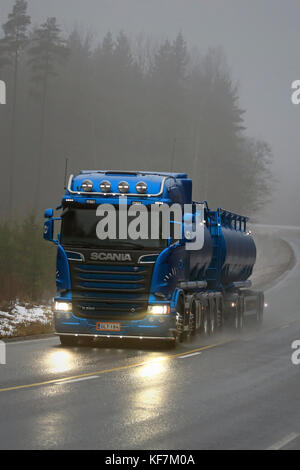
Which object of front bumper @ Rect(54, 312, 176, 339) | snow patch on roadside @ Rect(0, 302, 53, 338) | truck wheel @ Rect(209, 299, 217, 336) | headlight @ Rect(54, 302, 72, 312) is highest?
headlight @ Rect(54, 302, 72, 312)

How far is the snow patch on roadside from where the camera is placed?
21.4 m

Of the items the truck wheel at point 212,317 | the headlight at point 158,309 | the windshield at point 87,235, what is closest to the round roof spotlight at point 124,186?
the windshield at point 87,235

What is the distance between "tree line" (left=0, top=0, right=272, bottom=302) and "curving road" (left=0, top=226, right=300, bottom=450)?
2501 inches

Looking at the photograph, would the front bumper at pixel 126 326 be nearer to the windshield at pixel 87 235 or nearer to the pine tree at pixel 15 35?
the windshield at pixel 87 235

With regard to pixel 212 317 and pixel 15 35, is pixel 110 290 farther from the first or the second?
pixel 15 35

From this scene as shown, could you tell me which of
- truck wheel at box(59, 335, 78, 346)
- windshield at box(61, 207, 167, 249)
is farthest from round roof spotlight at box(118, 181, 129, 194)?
truck wheel at box(59, 335, 78, 346)

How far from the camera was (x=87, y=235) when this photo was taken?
58.1ft

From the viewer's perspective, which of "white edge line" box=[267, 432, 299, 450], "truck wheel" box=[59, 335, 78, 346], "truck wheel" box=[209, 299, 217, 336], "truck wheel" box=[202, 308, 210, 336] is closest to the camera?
"white edge line" box=[267, 432, 299, 450]

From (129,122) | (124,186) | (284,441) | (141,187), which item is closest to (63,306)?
(124,186)

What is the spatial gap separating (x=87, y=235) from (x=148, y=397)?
6.63 meters

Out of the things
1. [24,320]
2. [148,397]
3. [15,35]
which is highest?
[15,35]

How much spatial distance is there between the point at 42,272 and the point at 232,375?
16845 millimetres

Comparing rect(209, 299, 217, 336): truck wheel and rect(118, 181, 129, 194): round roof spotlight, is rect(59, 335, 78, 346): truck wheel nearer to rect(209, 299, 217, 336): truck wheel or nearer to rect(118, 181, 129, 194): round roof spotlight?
rect(118, 181, 129, 194): round roof spotlight

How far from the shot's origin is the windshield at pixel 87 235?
17.6 meters
